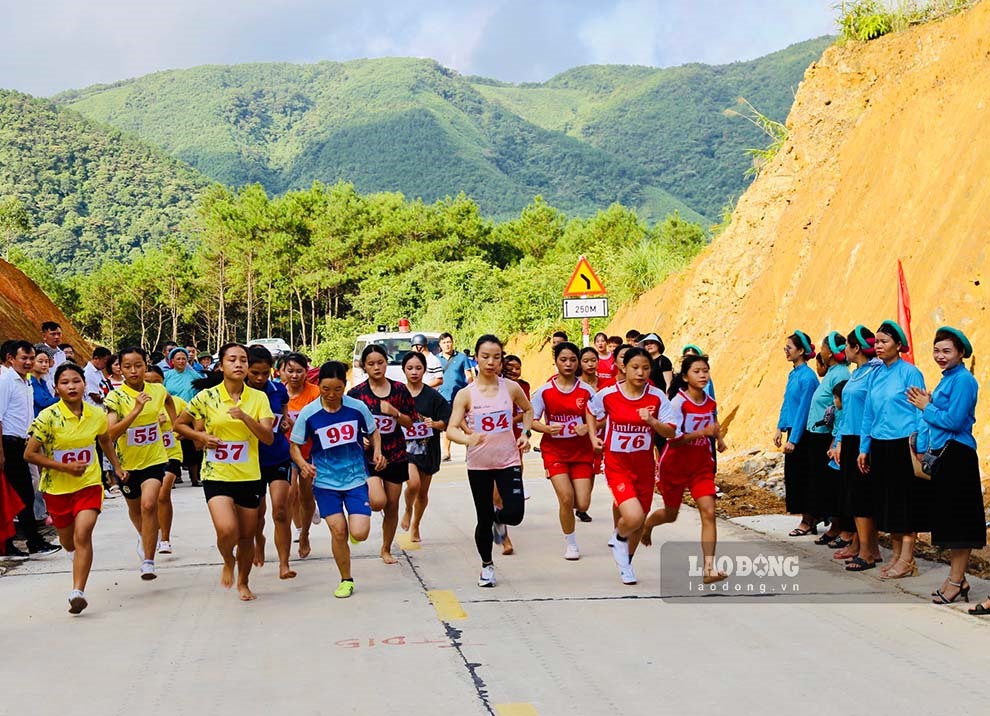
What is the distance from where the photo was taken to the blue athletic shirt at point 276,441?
10.5 meters

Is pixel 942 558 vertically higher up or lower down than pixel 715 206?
lower down

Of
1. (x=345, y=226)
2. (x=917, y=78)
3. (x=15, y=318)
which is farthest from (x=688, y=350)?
(x=345, y=226)

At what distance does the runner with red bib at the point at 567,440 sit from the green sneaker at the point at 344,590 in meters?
2.25

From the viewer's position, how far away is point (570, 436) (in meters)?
11.0

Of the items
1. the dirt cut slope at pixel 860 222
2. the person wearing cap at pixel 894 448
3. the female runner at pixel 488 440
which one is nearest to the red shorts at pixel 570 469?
the female runner at pixel 488 440

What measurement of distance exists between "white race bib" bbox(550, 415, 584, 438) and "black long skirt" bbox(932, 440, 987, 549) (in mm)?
3233

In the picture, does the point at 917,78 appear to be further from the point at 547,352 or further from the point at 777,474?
the point at 547,352

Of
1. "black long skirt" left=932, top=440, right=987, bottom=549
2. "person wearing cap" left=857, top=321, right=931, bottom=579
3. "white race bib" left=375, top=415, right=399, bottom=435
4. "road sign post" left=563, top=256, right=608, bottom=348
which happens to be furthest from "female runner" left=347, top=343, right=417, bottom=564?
"road sign post" left=563, top=256, right=608, bottom=348

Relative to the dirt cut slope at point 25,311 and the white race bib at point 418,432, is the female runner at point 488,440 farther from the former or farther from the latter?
the dirt cut slope at point 25,311

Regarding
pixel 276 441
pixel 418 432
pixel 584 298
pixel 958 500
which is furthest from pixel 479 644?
pixel 584 298

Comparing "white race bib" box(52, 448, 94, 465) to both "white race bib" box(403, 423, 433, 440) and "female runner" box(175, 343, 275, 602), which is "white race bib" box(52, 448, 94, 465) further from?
"white race bib" box(403, 423, 433, 440)

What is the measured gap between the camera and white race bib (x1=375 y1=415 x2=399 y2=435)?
11.1 m

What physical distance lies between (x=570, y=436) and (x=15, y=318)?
68.6ft

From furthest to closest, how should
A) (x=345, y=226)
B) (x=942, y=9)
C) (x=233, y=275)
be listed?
(x=233, y=275) < (x=345, y=226) < (x=942, y=9)
